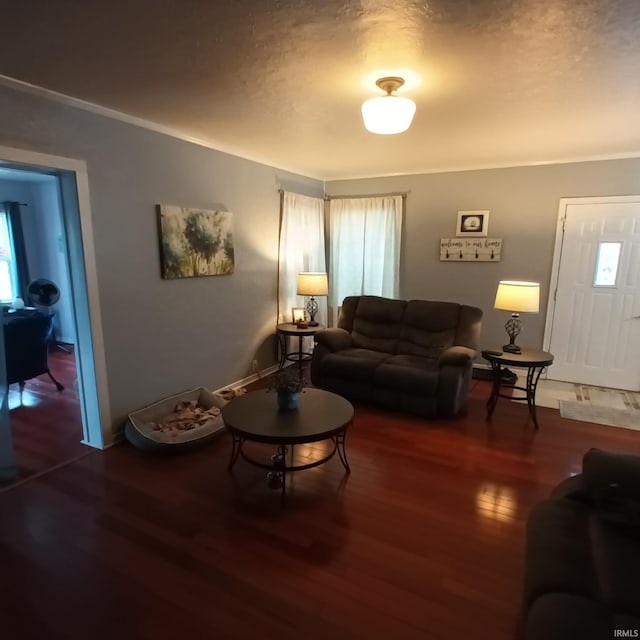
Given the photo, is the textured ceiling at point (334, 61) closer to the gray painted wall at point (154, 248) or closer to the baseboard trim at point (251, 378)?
the gray painted wall at point (154, 248)

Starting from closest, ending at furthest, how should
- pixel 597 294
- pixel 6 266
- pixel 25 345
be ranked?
pixel 25 345 → pixel 597 294 → pixel 6 266

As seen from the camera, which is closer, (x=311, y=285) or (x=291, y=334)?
(x=291, y=334)

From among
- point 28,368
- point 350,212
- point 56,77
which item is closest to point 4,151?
point 56,77

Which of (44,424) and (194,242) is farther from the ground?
(194,242)

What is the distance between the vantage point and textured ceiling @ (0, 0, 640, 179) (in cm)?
162

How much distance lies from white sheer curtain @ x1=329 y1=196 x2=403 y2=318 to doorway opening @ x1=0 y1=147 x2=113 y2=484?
3378mm

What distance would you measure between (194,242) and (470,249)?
10.5 ft

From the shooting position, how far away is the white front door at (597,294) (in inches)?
163

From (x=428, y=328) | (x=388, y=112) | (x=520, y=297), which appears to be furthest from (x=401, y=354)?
(x=388, y=112)

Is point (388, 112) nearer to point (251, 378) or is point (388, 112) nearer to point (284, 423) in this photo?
point (284, 423)

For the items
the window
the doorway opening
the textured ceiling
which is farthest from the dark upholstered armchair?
the window

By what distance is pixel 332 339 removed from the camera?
13.8 ft

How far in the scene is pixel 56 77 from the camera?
2268 mm

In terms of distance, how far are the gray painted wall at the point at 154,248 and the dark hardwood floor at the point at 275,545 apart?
2.50ft
